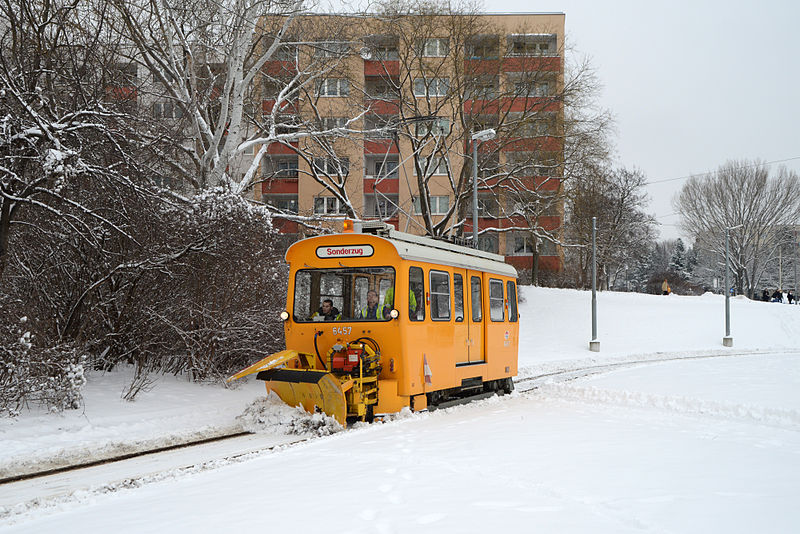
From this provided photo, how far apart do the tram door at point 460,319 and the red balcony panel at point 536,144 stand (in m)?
21.1

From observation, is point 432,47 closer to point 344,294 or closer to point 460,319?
point 460,319

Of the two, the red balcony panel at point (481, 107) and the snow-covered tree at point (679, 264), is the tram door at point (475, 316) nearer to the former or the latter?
the red balcony panel at point (481, 107)

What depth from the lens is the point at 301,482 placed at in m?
6.74

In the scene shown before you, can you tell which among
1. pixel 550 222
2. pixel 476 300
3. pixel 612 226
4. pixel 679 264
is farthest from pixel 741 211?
pixel 476 300

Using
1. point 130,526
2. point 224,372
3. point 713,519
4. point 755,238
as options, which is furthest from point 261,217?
point 755,238

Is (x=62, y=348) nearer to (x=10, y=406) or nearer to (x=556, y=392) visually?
(x=10, y=406)

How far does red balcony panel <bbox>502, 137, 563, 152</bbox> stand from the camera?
3322 cm

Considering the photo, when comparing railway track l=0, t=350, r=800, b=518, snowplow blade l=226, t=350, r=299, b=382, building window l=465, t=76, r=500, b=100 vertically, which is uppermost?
building window l=465, t=76, r=500, b=100

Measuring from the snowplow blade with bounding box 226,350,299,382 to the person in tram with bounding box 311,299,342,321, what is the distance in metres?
0.72

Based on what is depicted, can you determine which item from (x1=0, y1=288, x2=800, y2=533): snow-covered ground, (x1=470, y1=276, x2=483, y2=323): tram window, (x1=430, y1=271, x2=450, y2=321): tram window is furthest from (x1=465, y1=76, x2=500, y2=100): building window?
(x1=430, y1=271, x2=450, y2=321): tram window

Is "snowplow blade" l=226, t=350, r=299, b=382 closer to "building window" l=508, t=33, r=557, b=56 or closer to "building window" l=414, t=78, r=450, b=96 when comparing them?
"building window" l=414, t=78, r=450, b=96

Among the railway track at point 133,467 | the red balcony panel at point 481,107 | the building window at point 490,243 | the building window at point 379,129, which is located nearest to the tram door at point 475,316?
the railway track at point 133,467

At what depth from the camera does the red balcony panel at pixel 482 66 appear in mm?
30875

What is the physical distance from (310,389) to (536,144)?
2574 cm
